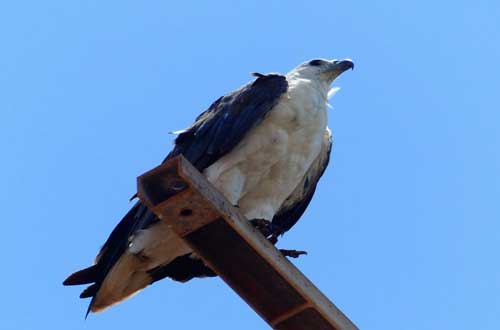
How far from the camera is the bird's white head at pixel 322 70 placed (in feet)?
28.3

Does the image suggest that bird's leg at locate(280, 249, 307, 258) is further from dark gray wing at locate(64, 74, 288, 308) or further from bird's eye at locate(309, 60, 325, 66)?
bird's eye at locate(309, 60, 325, 66)

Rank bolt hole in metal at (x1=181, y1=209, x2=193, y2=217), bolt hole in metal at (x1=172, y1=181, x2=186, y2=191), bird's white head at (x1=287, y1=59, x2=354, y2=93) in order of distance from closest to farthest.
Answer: bolt hole in metal at (x1=172, y1=181, x2=186, y2=191)
bolt hole in metal at (x1=181, y1=209, x2=193, y2=217)
bird's white head at (x1=287, y1=59, x2=354, y2=93)

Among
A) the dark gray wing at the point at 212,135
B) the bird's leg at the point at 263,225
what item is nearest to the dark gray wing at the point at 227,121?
the dark gray wing at the point at 212,135

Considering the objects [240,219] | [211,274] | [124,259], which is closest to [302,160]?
[211,274]

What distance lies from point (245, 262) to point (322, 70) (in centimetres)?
418

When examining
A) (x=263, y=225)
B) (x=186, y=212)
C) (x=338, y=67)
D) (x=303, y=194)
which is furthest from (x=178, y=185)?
(x=338, y=67)

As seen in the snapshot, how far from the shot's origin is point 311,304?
477 cm

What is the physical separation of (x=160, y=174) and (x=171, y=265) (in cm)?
291

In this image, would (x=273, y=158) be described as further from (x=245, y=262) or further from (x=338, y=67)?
(x=245, y=262)

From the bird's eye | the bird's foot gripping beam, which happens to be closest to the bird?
the bird's eye

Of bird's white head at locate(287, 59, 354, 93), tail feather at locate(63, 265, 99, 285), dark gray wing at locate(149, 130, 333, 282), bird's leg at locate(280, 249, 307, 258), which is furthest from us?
bird's white head at locate(287, 59, 354, 93)

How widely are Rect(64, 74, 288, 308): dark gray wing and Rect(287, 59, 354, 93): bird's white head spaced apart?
583 mm

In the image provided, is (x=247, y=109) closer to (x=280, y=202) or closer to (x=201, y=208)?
(x=280, y=202)

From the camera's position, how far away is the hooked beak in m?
8.88
